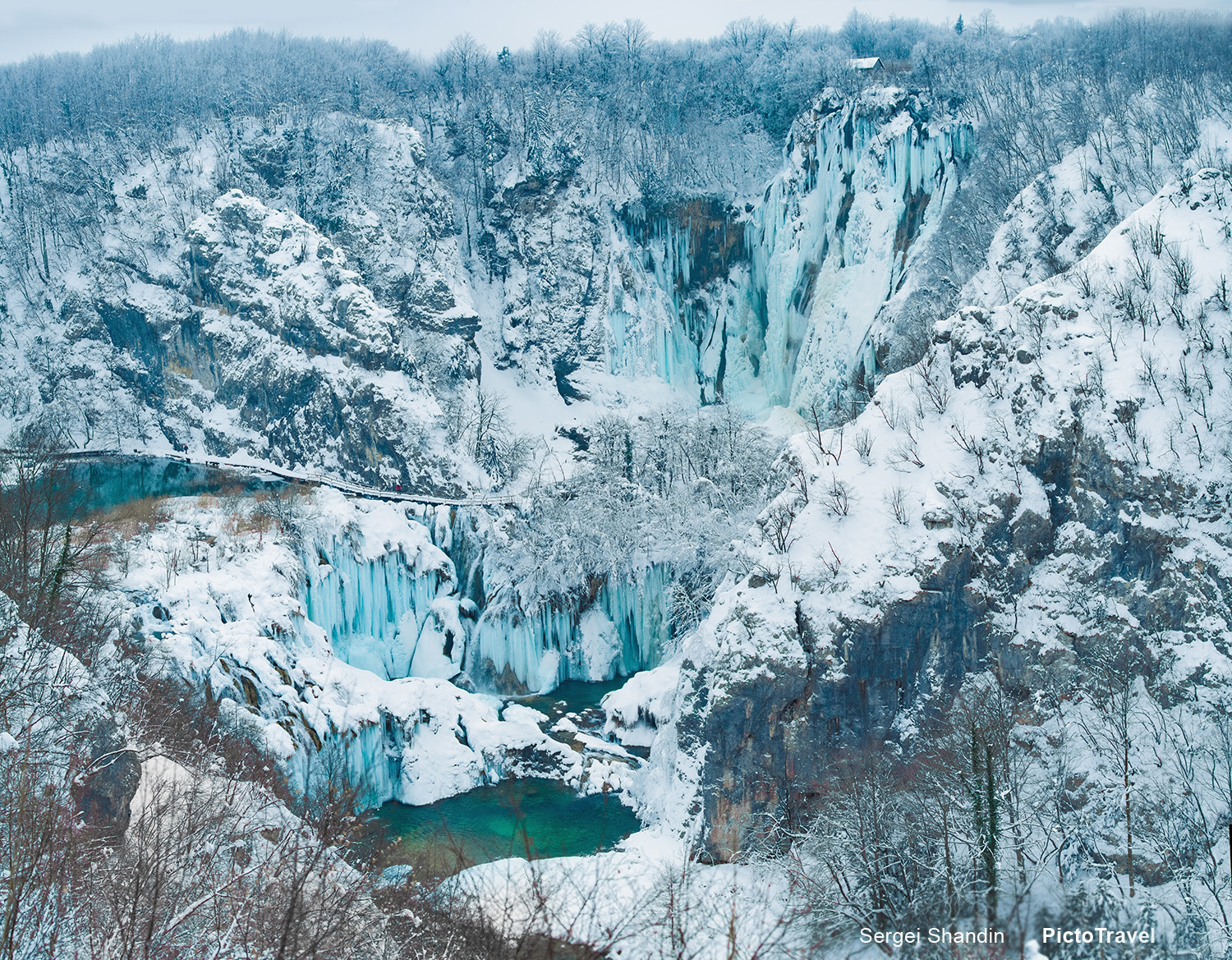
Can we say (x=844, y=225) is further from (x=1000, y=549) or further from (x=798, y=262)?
(x=1000, y=549)

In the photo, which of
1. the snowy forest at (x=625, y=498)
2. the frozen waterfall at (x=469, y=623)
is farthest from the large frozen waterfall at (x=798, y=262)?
the frozen waterfall at (x=469, y=623)

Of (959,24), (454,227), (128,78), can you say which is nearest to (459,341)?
(454,227)

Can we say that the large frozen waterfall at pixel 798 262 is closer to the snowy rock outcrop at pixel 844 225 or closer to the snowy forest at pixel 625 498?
the snowy rock outcrop at pixel 844 225

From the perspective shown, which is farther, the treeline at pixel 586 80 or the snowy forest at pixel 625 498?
the treeline at pixel 586 80

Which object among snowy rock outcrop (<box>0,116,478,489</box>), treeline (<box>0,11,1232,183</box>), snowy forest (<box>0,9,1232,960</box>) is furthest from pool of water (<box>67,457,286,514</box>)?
treeline (<box>0,11,1232,183</box>)

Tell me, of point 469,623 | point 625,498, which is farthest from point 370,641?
point 625,498

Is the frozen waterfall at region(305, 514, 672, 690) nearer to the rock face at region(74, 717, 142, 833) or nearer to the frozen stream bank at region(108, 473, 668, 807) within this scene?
the frozen stream bank at region(108, 473, 668, 807)
